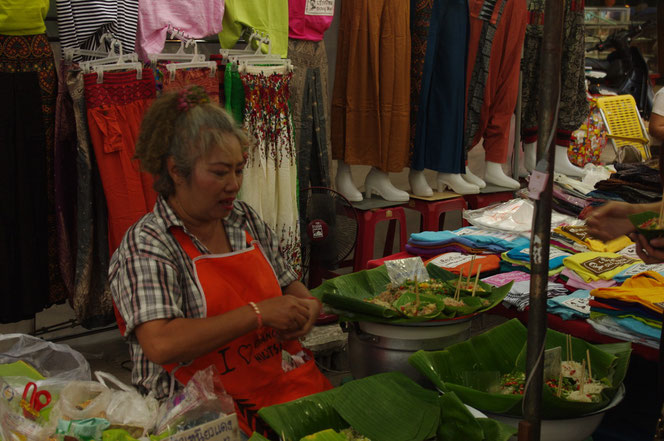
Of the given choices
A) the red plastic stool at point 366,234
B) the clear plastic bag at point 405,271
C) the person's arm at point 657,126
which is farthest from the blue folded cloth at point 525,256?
the red plastic stool at point 366,234

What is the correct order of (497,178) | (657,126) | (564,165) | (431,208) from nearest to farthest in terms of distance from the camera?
1. (657,126)
2. (431,208)
3. (497,178)
4. (564,165)

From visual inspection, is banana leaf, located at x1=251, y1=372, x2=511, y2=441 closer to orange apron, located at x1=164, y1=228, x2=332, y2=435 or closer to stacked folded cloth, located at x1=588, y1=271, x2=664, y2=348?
orange apron, located at x1=164, y1=228, x2=332, y2=435

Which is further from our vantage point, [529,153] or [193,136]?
[529,153]

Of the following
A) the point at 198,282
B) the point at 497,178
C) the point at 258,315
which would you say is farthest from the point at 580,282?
the point at 497,178

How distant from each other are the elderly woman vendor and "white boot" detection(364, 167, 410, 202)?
272cm

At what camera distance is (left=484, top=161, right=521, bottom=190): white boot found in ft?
16.7

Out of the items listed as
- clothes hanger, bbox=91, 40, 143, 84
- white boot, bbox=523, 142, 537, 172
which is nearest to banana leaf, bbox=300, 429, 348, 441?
clothes hanger, bbox=91, 40, 143, 84

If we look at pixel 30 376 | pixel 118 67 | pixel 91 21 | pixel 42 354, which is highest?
pixel 91 21

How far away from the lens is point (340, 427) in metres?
1.59

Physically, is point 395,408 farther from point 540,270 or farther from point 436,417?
point 540,270

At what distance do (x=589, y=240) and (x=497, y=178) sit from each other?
2.11 m

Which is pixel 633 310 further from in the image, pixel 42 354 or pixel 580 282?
pixel 42 354

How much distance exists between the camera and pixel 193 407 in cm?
147

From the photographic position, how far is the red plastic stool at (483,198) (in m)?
4.96
